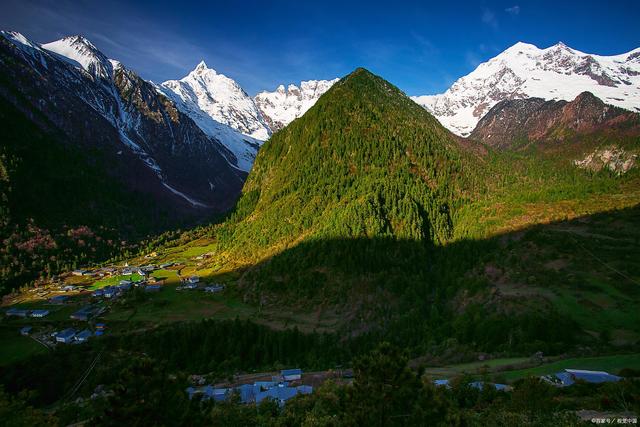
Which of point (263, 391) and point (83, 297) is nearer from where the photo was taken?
point (263, 391)

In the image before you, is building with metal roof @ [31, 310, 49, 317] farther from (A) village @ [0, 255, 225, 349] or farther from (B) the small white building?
(B) the small white building

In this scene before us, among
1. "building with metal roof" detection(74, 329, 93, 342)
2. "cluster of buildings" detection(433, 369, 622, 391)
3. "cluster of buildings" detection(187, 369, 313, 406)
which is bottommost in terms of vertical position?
"cluster of buildings" detection(187, 369, 313, 406)

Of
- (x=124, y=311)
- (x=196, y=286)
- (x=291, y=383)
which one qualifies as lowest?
(x=291, y=383)

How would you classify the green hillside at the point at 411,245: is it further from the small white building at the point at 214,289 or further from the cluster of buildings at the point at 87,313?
the cluster of buildings at the point at 87,313

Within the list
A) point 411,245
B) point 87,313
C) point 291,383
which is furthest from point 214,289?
point 411,245

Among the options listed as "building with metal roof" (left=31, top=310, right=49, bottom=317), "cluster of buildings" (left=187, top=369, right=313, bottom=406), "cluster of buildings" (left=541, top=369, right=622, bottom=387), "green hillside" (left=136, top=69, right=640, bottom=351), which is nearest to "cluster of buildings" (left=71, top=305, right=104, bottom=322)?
"building with metal roof" (left=31, top=310, right=49, bottom=317)

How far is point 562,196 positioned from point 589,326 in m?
118

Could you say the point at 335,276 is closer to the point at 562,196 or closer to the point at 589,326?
the point at 589,326

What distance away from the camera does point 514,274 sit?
10256cm

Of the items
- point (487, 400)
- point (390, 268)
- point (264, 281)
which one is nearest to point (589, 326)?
point (487, 400)

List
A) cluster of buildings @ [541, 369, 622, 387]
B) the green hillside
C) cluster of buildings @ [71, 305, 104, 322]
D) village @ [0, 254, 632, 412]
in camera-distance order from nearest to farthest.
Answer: cluster of buildings @ [541, 369, 622, 387]
village @ [0, 254, 632, 412]
the green hillside
cluster of buildings @ [71, 305, 104, 322]

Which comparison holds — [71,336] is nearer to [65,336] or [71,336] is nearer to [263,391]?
[65,336]

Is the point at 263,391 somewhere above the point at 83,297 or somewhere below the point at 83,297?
below

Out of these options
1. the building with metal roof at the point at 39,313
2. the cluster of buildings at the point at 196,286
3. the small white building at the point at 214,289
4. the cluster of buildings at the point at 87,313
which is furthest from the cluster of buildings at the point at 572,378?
the building with metal roof at the point at 39,313
